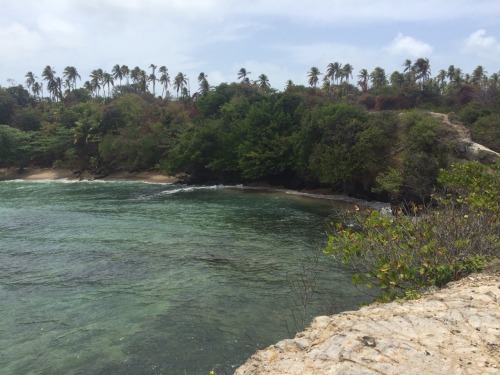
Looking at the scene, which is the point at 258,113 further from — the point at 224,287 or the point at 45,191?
the point at 224,287

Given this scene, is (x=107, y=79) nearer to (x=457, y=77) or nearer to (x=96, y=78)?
(x=96, y=78)

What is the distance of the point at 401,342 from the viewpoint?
596 centimetres

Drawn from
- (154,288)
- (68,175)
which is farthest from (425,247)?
(68,175)

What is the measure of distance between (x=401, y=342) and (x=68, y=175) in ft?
209

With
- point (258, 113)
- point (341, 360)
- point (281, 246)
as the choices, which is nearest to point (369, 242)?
point (341, 360)

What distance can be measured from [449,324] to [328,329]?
6.31 ft

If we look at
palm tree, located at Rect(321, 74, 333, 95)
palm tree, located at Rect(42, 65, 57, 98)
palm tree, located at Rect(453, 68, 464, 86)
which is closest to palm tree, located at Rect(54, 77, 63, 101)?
palm tree, located at Rect(42, 65, 57, 98)

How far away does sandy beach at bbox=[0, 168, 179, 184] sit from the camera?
56.7m

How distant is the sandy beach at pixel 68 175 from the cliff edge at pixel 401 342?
48.4 m

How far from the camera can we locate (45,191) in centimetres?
4650

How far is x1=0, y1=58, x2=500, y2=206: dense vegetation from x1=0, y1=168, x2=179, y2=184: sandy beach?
1.27 metres

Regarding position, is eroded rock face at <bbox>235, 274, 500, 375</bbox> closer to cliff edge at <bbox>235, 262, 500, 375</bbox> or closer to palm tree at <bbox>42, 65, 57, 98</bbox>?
cliff edge at <bbox>235, 262, 500, 375</bbox>

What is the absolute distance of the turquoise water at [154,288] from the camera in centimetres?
1077

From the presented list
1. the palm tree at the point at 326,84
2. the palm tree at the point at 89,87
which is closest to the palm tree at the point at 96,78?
the palm tree at the point at 89,87
